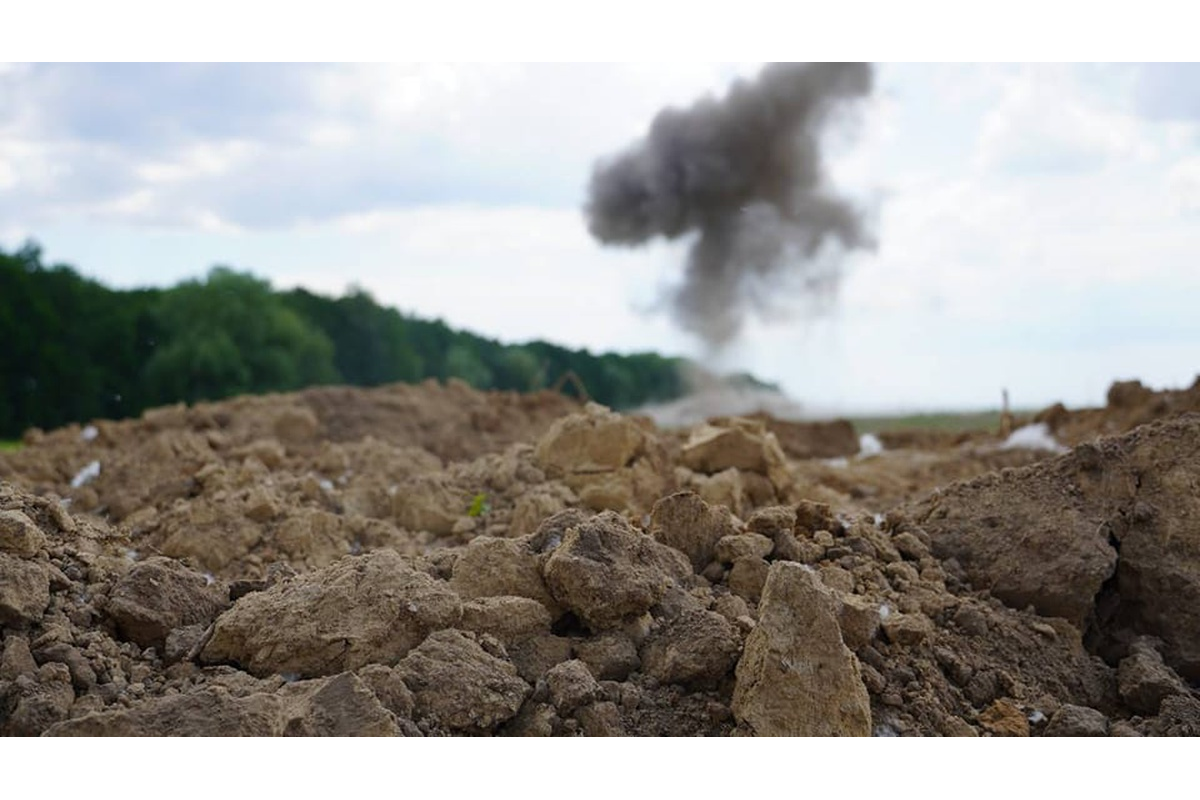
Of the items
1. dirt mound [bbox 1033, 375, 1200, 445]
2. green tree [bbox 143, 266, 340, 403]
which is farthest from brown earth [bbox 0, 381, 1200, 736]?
green tree [bbox 143, 266, 340, 403]

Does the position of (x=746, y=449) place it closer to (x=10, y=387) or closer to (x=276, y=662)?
(x=276, y=662)

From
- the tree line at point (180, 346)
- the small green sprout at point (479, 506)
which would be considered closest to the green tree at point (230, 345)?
the tree line at point (180, 346)

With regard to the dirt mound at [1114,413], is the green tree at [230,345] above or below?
above

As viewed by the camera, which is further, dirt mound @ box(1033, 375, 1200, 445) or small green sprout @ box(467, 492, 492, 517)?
dirt mound @ box(1033, 375, 1200, 445)

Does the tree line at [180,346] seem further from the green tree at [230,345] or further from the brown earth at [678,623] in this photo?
the brown earth at [678,623]

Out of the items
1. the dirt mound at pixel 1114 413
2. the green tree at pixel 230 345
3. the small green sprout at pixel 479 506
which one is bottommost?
the small green sprout at pixel 479 506

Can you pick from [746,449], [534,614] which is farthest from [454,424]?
[534,614]

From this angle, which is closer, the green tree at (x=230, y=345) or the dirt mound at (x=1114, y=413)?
the dirt mound at (x=1114, y=413)

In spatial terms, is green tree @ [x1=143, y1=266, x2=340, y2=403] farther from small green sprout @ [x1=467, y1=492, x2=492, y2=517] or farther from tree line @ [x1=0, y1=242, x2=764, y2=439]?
small green sprout @ [x1=467, y1=492, x2=492, y2=517]

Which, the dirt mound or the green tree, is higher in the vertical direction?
the green tree

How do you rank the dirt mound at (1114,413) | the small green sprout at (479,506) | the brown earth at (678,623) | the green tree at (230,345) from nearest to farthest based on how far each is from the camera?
the brown earth at (678,623) → the small green sprout at (479,506) → the dirt mound at (1114,413) → the green tree at (230,345)

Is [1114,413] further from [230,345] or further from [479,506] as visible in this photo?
[230,345]

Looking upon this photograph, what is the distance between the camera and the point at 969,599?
476 cm
